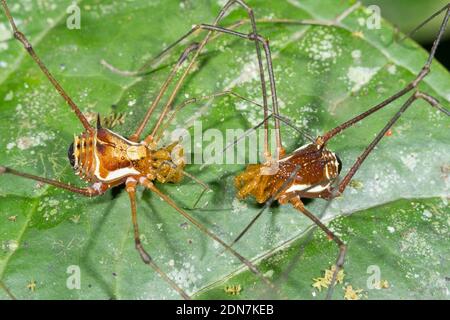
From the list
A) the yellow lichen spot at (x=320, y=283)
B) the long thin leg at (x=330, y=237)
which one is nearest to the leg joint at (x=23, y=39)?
the long thin leg at (x=330, y=237)

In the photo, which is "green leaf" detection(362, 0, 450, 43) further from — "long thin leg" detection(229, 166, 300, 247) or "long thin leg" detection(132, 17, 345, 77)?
"long thin leg" detection(229, 166, 300, 247)

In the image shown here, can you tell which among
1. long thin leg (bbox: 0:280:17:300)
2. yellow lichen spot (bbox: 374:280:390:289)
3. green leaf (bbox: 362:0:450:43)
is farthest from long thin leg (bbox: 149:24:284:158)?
long thin leg (bbox: 0:280:17:300)

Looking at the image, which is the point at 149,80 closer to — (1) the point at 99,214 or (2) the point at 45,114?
(2) the point at 45,114

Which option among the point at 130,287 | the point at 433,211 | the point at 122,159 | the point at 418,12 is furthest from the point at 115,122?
the point at 418,12

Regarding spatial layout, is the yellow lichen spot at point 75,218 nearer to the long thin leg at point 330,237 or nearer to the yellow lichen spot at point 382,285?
the long thin leg at point 330,237

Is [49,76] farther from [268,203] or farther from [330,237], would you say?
[330,237]
